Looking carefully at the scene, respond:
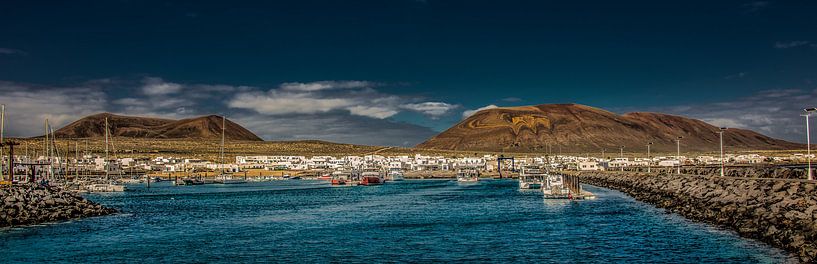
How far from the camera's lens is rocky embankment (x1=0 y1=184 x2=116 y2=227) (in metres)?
46.5

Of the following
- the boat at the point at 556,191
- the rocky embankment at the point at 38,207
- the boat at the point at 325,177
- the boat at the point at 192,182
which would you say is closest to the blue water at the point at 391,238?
the rocky embankment at the point at 38,207

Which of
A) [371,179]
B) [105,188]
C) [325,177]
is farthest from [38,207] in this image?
[325,177]

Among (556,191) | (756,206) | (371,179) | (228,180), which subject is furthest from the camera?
(228,180)

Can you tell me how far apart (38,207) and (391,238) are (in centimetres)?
2782

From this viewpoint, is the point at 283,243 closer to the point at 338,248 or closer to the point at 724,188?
the point at 338,248

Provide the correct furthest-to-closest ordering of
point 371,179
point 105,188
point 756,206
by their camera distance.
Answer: point 371,179, point 105,188, point 756,206

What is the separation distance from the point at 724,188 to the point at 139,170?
159 m

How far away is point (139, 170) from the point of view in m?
184

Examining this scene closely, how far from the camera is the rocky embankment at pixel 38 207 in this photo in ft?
152

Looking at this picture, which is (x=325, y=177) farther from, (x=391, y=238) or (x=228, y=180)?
(x=391, y=238)

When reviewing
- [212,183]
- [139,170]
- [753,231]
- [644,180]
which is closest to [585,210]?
[753,231]

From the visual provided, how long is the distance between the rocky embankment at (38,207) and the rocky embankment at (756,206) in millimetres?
45131

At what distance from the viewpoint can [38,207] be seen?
50000 millimetres

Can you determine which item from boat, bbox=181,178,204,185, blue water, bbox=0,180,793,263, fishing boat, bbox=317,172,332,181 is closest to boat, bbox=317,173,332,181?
fishing boat, bbox=317,172,332,181
